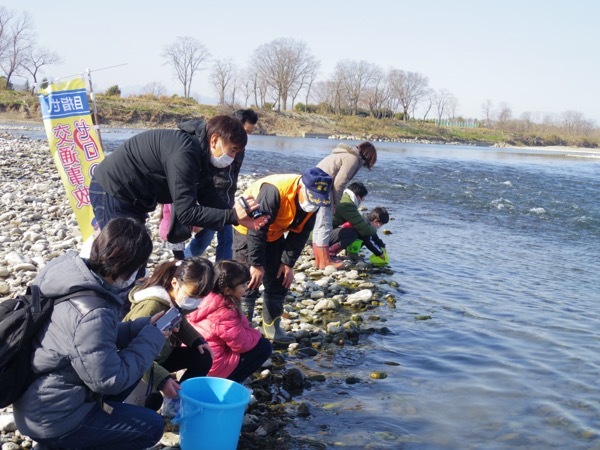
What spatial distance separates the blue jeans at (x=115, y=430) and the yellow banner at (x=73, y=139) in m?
3.50

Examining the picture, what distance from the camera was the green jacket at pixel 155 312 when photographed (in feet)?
9.91

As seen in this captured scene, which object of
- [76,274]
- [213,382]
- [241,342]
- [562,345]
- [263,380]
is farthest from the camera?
[562,345]

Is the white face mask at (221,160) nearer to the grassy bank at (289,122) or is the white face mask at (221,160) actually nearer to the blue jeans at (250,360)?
the blue jeans at (250,360)

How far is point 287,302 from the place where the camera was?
19.4 feet

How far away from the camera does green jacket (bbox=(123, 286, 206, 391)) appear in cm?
302

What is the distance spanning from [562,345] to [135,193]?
4.12 m

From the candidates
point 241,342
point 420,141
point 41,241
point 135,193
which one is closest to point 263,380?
point 241,342

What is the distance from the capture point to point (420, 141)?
6462cm

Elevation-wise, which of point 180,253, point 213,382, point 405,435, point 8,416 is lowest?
point 405,435

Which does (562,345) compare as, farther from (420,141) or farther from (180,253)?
(420,141)

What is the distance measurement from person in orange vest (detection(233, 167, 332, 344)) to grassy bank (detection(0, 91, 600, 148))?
3559cm

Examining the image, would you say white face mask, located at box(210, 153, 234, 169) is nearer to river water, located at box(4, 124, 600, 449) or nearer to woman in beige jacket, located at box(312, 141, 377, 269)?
river water, located at box(4, 124, 600, 449)

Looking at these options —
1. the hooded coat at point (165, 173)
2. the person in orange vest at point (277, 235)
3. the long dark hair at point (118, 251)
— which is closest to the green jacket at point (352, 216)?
the person in orange vest at point (277, 235)

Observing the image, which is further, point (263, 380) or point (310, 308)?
point (310, 308)
